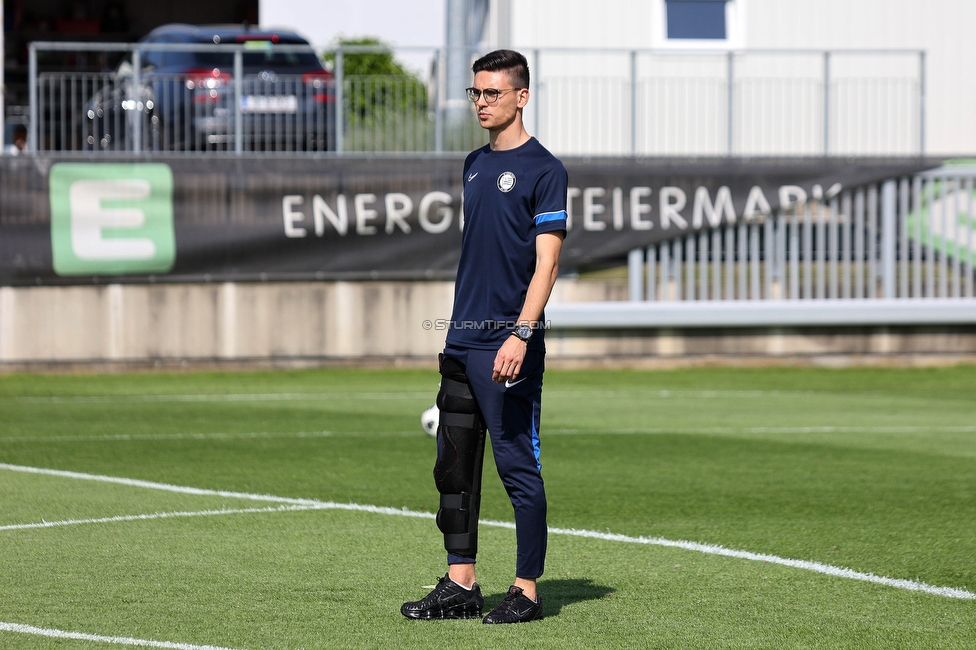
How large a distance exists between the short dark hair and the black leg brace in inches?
40.5

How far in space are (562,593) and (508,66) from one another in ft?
6.98

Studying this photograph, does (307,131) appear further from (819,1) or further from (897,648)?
(897,648)

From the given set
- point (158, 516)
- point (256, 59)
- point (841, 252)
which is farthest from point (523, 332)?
point (256, 59)

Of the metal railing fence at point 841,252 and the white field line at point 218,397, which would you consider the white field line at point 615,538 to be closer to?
the white field line at point 218,397

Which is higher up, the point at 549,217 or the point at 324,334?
the point at 549,217

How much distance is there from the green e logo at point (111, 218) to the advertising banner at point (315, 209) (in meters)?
0.01

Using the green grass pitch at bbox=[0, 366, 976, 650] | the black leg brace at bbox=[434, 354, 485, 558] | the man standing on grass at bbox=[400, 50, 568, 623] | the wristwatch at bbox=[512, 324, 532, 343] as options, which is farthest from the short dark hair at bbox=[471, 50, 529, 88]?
the green grass pitch at bbox=[0, 366, 976, 650]

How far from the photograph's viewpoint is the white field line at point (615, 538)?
5484mm

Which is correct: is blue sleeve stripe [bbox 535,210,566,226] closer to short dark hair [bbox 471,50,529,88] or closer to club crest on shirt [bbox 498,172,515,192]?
club crest on shirt [bbox 498,172,515,192]

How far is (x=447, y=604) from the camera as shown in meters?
4.89

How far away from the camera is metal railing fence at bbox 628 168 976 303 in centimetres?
1719

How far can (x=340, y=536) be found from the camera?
6.47 m

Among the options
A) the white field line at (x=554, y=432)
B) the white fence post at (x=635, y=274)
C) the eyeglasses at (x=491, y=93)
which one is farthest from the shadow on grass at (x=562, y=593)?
the white fence post at (x=635, y=274)

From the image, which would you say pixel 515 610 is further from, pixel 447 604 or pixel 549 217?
pixel 549 217
